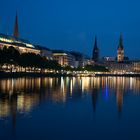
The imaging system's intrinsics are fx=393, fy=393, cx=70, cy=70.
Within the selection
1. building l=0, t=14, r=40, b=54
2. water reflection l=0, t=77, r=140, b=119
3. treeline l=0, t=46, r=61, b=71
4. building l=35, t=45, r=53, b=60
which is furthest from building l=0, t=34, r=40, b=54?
water reflection l=0, t=77, r=140, b=119

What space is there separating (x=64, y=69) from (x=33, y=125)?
148 m

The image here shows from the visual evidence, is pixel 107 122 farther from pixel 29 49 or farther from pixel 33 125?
pixel 29 49

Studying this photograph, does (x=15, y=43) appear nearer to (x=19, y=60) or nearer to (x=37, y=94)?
(x=19, y=60)

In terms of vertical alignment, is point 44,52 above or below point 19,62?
above

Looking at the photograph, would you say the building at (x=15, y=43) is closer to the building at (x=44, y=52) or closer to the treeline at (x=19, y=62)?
the building at (x=44, y=52)

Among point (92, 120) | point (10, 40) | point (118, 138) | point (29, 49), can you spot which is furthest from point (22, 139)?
point (29, 49)

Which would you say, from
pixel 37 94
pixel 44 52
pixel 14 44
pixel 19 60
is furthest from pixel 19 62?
pixel 44 52

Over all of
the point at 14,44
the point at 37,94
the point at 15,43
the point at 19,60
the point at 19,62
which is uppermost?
Result: the point at 15,43

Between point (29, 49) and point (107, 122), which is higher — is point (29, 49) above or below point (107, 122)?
above

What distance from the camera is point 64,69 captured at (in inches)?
6496

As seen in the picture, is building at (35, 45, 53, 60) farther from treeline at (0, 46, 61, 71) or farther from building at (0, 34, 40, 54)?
treeline at (0, 46, 61, 71)

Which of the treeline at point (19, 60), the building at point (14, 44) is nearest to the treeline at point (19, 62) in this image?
the treeline at point (19, 60)

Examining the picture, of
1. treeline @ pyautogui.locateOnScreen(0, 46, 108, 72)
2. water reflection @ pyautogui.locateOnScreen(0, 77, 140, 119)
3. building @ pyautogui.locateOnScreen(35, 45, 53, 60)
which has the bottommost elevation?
water reflection @ pyautogui.locateOnScreen(0, 77, 140, 119)

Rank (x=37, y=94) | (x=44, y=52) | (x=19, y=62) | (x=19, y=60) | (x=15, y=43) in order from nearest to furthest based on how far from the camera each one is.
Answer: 1. (x=37, y=94)
2. (x=19, y=60)
3. (x=19, y=62)
4. (x=15, y=43)
5. (x=44, y=52)
